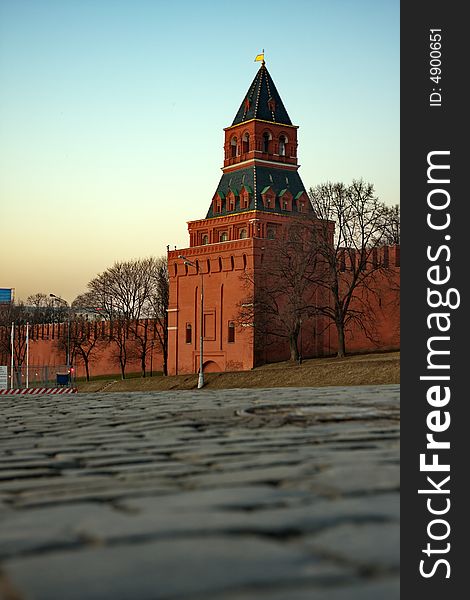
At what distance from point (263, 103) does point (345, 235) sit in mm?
16200

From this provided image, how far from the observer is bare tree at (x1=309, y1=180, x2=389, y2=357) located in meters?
47.2

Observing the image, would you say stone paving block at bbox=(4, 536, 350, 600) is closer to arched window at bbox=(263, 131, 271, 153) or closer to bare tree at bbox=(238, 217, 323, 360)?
bare tree at bbox=(238, 217, 323, 360)

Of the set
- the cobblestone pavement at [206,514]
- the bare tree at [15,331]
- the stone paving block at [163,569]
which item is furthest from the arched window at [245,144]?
the stone paving block at [163,569]

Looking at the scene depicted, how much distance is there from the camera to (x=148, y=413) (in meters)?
7.69

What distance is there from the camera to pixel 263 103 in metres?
60.2

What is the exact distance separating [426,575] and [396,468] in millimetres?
1178

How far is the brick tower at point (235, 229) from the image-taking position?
5475cm

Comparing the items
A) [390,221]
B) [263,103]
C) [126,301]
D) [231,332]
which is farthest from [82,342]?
[390,221]

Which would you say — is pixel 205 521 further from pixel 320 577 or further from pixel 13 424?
pixel 13 424

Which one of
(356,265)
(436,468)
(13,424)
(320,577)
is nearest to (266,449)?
(436,468)

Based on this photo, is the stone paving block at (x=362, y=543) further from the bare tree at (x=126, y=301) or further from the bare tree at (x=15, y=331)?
the bare tree at (x=15, y=331)

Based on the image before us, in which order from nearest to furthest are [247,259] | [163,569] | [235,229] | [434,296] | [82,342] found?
[163,569], [434,296], [247,259], [235,229], [82,342]

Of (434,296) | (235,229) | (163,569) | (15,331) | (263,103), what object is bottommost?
(163,569)

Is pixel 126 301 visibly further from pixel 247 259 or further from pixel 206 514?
pixel 206 514
